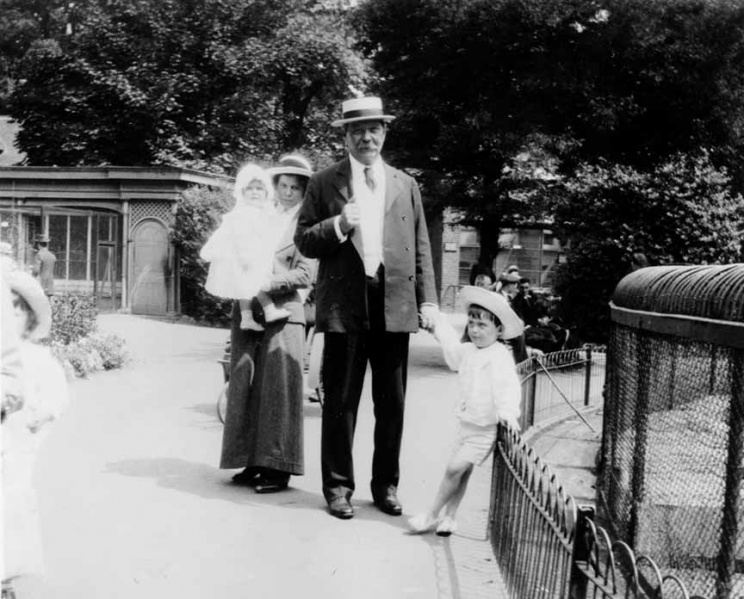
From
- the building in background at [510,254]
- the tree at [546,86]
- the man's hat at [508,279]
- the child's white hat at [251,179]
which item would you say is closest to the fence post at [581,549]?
the child's white hat at [251,179]

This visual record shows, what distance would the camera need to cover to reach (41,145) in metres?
33.2

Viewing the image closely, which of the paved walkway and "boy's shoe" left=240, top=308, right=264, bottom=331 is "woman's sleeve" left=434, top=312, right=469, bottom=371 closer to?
the paved walkway

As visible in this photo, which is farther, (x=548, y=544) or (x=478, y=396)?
(x=478, y=396)

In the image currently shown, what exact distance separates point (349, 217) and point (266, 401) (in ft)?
4.45

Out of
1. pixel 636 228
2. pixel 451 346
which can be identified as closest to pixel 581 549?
Answer: pixel 451 346

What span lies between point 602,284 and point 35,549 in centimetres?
1496

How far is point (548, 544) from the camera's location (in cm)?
354

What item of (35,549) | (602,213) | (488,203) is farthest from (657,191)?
(35,549)

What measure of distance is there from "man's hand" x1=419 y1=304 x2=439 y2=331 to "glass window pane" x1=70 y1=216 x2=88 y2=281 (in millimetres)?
22089

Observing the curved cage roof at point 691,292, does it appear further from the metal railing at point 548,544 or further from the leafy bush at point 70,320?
the leafy bush at point 70,320

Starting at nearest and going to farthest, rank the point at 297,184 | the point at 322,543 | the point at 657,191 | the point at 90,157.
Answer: the point at 322,543
the point at 297,184
the point at 657,191
the point at 90,157

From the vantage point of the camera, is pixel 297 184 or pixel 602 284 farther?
pixel 602 284

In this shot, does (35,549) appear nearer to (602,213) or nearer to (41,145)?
(602,213)

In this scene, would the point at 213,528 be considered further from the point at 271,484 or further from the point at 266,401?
the point at 266,401
